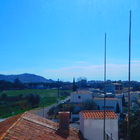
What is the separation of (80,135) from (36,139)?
7.23 ft

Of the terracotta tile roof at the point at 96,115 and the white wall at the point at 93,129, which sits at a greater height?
the terracotta tile roof at the point at 96,115

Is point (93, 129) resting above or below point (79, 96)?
above

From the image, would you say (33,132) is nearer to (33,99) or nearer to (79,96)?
(79,96)

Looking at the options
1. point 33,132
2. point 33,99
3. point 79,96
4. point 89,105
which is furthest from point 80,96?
point 33,132

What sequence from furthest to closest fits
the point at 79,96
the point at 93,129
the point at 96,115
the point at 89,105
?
the point at 79,96
the point at 89,105
the point at 96,115
the point at 93,129

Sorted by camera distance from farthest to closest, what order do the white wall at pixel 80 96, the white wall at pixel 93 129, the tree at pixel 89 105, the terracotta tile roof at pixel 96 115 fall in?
the white wall at pixel 80 96 → the tree at pixel 89 105 → the terracotta tile roof at pixel 96 115 → the white wall at pixel 93 129

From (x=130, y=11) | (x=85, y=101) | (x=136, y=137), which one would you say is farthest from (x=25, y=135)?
(x=85, y=101)

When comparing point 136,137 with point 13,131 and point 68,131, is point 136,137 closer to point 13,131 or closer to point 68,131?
point 68,131

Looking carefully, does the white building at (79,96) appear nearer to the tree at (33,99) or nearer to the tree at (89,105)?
the tree at (89,105)

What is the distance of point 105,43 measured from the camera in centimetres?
645

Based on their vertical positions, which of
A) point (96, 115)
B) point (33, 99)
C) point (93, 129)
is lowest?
point (33, 99)

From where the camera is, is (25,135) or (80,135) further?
(80,135)

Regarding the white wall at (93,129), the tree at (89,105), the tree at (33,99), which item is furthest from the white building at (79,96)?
the white wall at (93,129)

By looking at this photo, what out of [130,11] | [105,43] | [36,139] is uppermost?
[130,11]
